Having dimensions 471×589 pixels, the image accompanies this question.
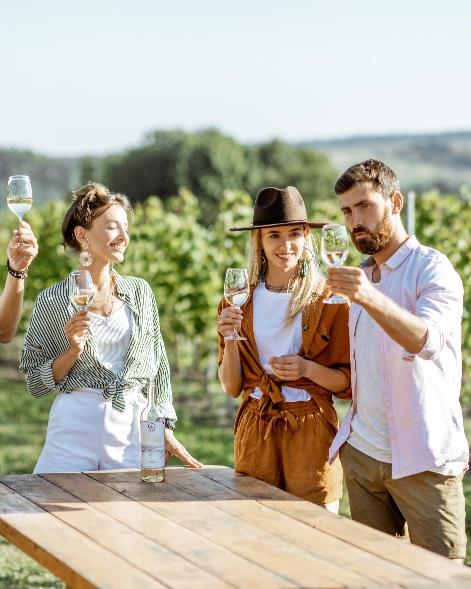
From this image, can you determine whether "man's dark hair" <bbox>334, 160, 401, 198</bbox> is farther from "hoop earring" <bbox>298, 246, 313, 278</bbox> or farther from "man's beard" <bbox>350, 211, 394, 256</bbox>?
"hoop earring" <bbox>298, 246, 313, 278</bbox>

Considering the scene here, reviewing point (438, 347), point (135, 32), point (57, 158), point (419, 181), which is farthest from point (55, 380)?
point (57, 158)

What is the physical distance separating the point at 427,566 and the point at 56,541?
105 cm

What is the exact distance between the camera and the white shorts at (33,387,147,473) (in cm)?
441

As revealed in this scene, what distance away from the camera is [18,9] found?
171 ft

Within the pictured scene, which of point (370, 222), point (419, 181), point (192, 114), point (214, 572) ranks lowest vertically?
point (214, 572)

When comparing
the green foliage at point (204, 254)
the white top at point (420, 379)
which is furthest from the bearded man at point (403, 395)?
the green foliage at point (204, 254)

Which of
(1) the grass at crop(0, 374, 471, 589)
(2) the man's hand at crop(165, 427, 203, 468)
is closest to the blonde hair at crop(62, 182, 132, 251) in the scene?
(2) the man's hand at crop(165, 427, 203, 468)

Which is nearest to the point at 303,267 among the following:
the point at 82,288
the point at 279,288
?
the point at 279,288

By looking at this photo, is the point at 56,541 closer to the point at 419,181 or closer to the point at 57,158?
the point at 419,181

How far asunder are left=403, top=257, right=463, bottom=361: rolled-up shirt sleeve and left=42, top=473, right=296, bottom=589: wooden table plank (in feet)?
3.03

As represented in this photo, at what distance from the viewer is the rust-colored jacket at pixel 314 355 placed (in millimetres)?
4285

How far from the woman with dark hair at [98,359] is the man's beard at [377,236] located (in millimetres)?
1018

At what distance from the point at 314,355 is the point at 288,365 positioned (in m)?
0.20

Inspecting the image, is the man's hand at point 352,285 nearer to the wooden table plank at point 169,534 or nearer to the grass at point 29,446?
the wooden table plank at point 169,534
